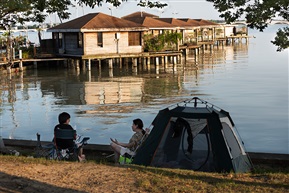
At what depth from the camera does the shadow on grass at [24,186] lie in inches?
284

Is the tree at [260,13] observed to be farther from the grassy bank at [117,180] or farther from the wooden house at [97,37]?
the wooden house at [97,37]

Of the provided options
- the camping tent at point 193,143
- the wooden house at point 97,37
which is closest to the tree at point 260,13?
the camping tent at point 193,143

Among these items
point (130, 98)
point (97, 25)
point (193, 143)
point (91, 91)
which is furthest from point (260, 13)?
point (97, 25)

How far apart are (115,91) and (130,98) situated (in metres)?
3.42

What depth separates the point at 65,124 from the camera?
9.77 metres

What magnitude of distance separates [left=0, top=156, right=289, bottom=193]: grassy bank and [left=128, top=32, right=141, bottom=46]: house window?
3654 centimetres

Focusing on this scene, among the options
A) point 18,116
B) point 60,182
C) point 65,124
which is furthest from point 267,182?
point 18,116

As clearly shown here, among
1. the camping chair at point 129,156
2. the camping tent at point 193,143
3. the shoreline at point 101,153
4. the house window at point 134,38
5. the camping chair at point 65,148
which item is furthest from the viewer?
the house window at point 134,38

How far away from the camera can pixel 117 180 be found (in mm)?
7652

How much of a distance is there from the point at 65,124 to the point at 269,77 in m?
31.3

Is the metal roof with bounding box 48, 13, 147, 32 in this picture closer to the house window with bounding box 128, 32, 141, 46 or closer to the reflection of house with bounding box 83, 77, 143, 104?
the house window with bounding box 128, 32, 141, 46

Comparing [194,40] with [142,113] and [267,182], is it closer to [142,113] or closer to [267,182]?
[142,113]

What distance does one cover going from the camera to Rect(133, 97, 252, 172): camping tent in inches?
371

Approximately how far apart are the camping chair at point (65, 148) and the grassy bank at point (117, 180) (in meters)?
0.86
